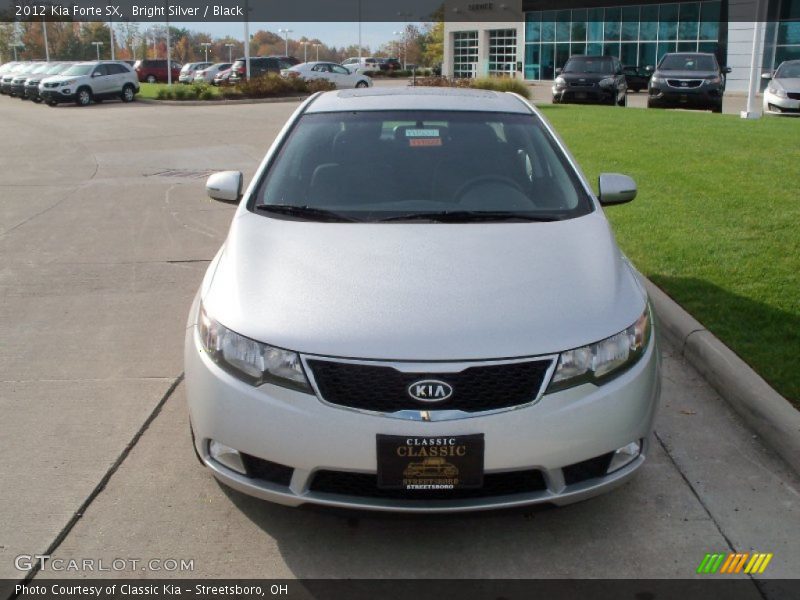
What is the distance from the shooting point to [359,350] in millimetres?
3039

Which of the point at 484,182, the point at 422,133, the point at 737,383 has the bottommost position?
the point at 737,383

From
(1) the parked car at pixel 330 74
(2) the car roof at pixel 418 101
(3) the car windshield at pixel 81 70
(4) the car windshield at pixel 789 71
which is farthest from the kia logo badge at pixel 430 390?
(1) the parked car at pixel 330 74

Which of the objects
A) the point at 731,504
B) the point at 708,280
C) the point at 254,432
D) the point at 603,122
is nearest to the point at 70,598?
the point at 254,432

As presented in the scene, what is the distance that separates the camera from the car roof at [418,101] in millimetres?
4988

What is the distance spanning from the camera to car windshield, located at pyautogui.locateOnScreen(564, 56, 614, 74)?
2505 centimetres

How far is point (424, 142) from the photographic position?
474 centimetres

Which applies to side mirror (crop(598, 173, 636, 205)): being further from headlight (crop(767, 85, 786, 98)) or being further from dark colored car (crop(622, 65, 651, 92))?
dark colored car (crop(622, 65, 651, 92))

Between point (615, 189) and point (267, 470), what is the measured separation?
273cm

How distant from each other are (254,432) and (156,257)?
521 centimetres

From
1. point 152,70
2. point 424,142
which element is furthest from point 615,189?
point 152,70

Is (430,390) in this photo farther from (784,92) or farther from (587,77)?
(587,77)

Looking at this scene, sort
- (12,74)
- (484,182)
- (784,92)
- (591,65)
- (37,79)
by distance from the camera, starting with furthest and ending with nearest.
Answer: (12,74) → (37,79) → (591,65) → (784,92) → (484,182)

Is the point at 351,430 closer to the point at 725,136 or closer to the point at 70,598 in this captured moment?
the point at 70,598

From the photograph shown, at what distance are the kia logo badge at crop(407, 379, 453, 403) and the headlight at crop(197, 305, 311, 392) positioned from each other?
38cm
